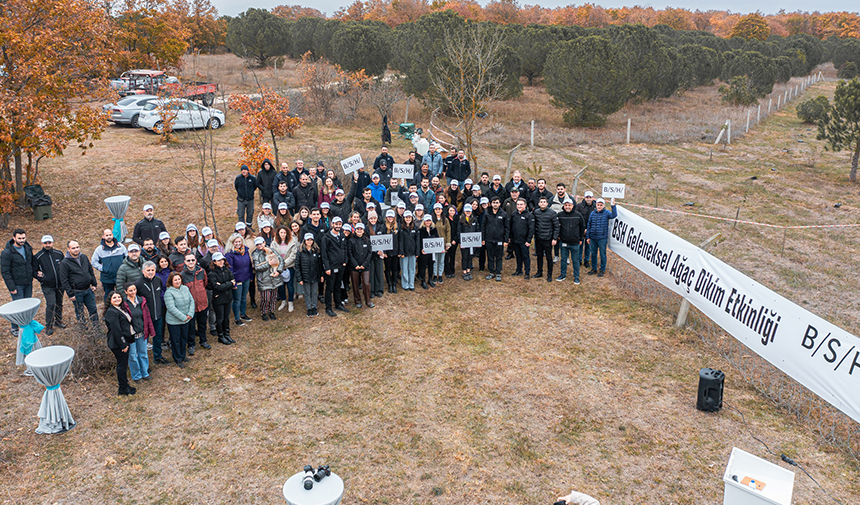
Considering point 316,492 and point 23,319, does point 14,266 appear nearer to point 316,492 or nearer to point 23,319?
point 23,319

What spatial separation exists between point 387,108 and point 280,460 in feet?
79.1

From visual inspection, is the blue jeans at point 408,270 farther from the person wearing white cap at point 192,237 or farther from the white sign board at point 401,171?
the person wearing white cap at point 192,237

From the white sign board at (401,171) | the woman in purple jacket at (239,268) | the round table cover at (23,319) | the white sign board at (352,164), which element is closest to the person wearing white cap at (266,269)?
the woman in purple jacket at (239,268)

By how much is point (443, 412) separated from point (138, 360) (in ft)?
14.6

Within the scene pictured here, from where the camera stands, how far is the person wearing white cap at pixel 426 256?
1173 centimetres

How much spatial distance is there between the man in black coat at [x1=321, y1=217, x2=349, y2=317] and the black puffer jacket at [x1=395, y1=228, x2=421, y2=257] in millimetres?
1273

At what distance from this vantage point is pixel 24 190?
590 inches

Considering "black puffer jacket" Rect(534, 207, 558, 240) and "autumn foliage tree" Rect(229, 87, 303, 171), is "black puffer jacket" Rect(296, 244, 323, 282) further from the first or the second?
"autumn foliage tree" Rect(229, 87, 303, 171)

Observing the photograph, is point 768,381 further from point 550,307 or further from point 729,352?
point 550,307

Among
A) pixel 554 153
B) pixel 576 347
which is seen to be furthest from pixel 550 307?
pixel 554 153

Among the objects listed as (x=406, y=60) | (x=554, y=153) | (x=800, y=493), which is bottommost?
(x=800, y=493)

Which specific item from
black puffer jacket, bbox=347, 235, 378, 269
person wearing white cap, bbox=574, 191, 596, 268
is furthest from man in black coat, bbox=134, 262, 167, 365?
person wearing white cap, bbox=574, 191, 596, 268

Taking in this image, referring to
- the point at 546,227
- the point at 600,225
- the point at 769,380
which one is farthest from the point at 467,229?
the point at 769,380

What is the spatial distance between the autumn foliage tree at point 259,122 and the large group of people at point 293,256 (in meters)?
1.85
